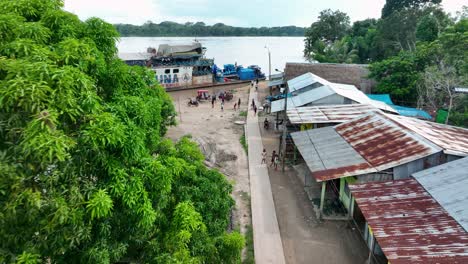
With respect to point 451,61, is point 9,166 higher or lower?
lower

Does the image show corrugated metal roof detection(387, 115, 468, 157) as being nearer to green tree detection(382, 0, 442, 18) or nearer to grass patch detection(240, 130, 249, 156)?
grass patch detection(240, 130, 249, 156)

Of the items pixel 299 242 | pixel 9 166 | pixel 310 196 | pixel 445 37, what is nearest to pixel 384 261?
pixel 299 242

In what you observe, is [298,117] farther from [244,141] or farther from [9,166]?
[9,166]

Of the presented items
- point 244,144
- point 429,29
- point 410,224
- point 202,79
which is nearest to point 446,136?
point 410,224

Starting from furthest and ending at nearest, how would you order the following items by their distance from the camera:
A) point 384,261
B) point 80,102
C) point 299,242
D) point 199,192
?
1. point 299,242
2. point 384,261
3. point 199,192
4. point 80,102

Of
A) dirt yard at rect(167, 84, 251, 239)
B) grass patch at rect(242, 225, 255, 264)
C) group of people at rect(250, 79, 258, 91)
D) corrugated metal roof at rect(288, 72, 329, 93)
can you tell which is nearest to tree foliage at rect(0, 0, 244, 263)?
grass patch at rect(242, 225, 255, 264)

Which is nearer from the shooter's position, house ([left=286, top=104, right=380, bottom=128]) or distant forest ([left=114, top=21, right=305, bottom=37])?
house ([left=286, top=104, right=380, bottom=128])

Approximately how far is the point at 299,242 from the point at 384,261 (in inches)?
119

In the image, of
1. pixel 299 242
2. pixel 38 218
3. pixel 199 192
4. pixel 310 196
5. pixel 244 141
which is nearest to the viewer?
pixel 38 218

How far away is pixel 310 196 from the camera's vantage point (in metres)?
15.7

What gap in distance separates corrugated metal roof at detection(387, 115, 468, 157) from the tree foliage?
11187 mm

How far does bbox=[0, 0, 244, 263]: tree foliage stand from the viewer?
3893 millimetres

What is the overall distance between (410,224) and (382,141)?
5.63 meters

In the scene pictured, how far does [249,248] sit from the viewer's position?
12.1 metres
